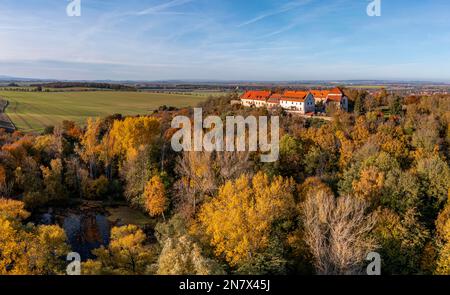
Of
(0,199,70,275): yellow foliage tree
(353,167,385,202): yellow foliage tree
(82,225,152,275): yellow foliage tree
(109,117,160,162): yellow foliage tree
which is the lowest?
(82,225,152,275): yellow foliage tree

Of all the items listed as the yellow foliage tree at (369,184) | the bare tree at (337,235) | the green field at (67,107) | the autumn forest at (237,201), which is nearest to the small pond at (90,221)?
the autumn forest at (237,201)

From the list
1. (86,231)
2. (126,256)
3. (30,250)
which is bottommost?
(86,231)

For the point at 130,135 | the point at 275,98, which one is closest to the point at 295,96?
the point at 275,98

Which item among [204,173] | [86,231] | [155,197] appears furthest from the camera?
[155,197]

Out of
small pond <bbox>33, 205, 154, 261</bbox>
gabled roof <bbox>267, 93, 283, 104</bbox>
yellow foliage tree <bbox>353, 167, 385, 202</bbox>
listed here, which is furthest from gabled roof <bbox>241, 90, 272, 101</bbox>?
small pond <bbox>33, 205, 154, 261</bbox>

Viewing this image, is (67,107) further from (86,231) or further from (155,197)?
(155,197)

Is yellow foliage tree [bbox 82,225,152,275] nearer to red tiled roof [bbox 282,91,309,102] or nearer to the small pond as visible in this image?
the small pond
